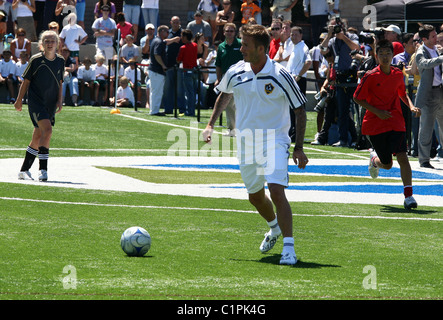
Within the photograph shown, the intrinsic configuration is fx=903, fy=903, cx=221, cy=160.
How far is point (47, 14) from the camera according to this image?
1164 inches

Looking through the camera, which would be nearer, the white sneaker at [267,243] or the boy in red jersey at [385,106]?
the white sneaker at [267,243]

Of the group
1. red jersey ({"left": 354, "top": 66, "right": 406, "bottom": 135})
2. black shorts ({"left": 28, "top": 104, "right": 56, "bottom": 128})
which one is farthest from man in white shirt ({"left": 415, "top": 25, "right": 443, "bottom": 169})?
black shorts ({"left": 28, "top": 104, "right": 56, "bottom": 128})

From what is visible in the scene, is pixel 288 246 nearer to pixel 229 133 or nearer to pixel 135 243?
pixel 135 243

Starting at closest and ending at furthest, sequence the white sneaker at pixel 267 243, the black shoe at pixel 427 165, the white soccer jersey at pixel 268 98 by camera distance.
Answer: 1. the white soccer jersey at pixel 268 98
2. the white sneaker at pixel 267 243
3. the black shoe at pixel 427 165

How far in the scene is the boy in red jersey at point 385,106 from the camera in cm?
1181

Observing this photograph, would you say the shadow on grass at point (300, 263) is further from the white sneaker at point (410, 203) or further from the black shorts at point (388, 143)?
the black shorts at point (388, 143)

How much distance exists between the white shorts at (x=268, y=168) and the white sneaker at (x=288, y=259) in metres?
0.65

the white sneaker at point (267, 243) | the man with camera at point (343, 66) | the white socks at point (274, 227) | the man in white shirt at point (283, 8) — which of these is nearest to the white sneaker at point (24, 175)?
the white socks at point (274, 227)

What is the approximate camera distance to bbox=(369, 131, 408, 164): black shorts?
11.8 metres

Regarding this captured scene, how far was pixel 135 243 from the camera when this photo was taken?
798 centimetres

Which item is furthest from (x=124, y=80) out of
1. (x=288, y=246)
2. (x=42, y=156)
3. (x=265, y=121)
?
(x=288, y=246)

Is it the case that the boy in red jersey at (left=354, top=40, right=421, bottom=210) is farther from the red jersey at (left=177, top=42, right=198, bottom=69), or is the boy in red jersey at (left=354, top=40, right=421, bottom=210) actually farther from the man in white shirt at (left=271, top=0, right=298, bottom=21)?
the man in white shirt at (left=271, top=0, right=298, bottom=21)

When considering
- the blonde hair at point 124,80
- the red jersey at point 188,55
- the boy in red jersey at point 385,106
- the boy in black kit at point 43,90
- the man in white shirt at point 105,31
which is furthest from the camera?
the man in white shirt at point 105,31

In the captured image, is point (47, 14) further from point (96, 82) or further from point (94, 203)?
point (94, 203)
